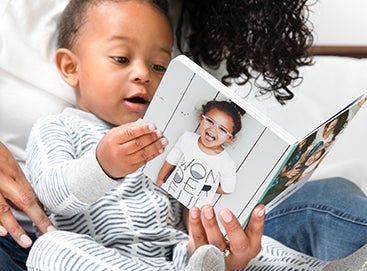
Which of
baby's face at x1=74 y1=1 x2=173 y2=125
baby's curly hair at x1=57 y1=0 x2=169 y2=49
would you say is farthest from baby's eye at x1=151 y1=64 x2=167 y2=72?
baby's curly hair at x1=57 y1=0 x2=169 y2=49

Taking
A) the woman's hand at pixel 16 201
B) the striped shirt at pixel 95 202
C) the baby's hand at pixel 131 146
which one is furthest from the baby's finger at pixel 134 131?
the woman's hand at pixel 16 201

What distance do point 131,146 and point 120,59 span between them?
11.6 inches

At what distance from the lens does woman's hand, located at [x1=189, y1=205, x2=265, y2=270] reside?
93cm

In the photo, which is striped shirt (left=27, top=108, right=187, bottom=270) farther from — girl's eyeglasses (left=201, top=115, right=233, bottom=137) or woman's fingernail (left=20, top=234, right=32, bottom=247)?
girl's eyeglasses (left=201, top=115, right=233, bottom=137)

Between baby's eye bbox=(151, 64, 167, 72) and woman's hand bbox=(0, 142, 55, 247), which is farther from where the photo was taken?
baby's eye bbox=(151, 64, 167, 72)

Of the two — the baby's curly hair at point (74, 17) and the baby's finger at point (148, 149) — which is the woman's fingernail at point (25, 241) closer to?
the baby's finger at point (148, 149)

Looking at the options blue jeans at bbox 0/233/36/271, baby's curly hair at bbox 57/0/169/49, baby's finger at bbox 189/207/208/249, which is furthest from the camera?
baby's curly hair at bbox 57/0/169/49

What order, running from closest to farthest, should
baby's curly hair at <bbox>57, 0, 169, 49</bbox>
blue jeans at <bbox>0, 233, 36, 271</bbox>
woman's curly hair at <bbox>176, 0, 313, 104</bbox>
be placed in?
blue jeans at <bbox>0, 233, 36, 271</bbox> → baby's curly hair at <bbox>57, 0, 169, 49</bbox> → woman's curly hair at <bbox>176, 0, 313, 104</bbox>

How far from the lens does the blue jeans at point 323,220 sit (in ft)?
3.74

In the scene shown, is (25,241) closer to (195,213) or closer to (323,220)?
(195,213)

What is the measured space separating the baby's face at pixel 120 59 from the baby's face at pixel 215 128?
278 millimetres

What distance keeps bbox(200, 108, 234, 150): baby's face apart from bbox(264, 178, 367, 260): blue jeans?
1.20 feet

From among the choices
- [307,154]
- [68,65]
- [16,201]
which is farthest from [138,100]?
[307,154]

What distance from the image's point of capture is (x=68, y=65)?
1.28m
